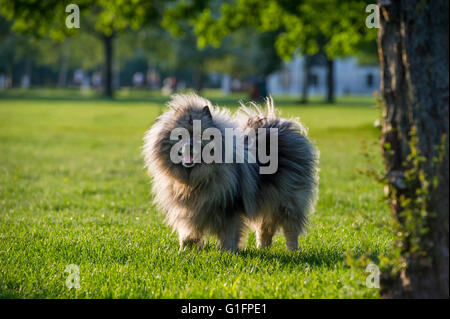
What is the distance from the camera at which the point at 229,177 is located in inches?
214

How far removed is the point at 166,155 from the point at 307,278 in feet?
6.02

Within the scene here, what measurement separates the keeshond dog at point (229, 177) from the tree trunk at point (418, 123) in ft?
6.55

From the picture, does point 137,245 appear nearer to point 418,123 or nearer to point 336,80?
point 418,123

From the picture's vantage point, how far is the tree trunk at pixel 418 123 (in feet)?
11.8

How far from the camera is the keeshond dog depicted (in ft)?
17.6

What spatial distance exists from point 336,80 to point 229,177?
83.5 meters

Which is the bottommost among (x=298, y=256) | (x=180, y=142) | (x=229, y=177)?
(x=298, y=256)

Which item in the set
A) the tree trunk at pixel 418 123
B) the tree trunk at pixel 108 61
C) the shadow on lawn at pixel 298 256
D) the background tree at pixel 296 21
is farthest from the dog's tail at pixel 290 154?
the tree trunk at pixel 108 61

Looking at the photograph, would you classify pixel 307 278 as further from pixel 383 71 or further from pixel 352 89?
pixel 352 89

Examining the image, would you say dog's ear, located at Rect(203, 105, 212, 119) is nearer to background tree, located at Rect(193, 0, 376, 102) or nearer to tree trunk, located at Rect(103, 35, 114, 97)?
background tree, located at Rect(193, 0, 376, 102)

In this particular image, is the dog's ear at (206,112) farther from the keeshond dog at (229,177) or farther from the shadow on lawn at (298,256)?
the shadow on lawn at (298,256)

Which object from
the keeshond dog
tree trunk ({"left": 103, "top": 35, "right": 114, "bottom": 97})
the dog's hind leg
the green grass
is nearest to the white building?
tree trunk ({"left": 103, "top": 35, "right": 114, "bottom": 97})

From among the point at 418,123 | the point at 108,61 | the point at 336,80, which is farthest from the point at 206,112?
the point at 336,80
